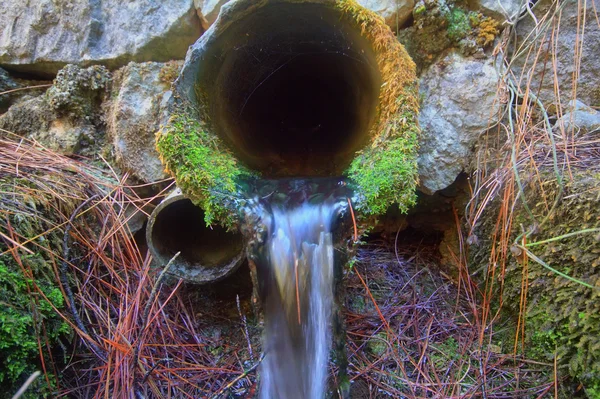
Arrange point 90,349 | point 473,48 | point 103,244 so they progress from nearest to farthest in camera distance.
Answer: point 90,349 → point 103,244 → point 473,48

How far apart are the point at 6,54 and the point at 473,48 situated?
9.70 feet

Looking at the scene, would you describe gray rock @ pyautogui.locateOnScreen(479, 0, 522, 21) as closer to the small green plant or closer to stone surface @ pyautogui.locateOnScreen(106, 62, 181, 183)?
stone surface @ pyautogui.locateOnScreen(106, 62, 181, 183)

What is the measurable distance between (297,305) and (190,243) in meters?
0.83

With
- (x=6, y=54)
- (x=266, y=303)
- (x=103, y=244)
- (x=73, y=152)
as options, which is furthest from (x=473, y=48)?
(x=6, y=54)

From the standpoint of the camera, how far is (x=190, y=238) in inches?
81.5

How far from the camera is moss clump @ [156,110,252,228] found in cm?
147

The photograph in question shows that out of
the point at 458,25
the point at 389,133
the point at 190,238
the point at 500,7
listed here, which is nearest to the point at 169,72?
the point at 190,238

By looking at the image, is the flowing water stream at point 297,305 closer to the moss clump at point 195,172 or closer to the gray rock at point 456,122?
the moss clump at point 195,172

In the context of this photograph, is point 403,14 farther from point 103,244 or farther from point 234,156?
point 103,244

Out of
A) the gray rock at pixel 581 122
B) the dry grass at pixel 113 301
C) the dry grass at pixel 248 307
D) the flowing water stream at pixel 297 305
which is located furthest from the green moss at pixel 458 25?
the dry grass at pixel 113 301

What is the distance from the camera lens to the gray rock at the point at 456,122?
6.38ft

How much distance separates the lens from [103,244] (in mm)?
1843

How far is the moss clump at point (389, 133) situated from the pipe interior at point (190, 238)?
2.56 feet

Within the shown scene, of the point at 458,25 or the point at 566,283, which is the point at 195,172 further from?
the point at 458,25
